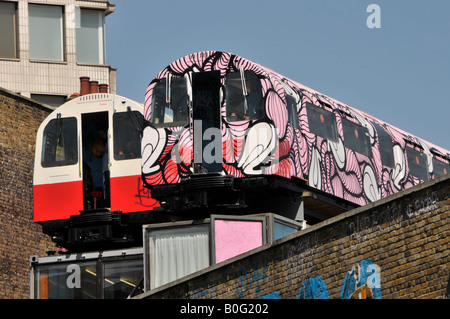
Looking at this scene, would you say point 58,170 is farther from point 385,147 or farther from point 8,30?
point 8,30

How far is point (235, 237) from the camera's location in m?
30.8

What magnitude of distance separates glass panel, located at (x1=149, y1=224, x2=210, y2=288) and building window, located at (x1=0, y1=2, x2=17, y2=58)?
19732 millimetres

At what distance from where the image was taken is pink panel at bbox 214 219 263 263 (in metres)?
30.8

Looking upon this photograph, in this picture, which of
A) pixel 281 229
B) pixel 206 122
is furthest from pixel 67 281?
pixel 281 229

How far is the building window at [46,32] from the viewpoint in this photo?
50.5 metres

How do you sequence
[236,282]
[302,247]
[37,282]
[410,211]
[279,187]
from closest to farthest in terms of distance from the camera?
1. [410,211]
2. [302,247]
3. [236,282]
4. [279,187]
5. [37,282]

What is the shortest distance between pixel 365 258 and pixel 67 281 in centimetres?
1355

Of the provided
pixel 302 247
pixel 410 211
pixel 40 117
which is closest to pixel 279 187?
pixel 302 247

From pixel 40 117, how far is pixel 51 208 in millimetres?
8216

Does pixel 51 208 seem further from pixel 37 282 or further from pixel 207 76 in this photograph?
pixel 207 76

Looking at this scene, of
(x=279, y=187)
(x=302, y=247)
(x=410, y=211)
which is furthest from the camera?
(x=279, y=187)

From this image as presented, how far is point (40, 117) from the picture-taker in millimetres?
42406
